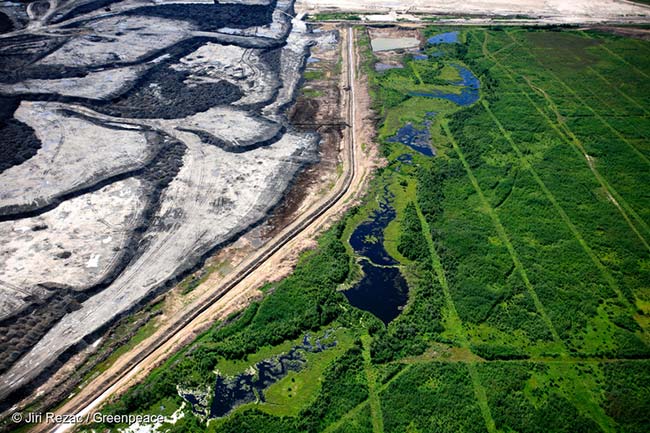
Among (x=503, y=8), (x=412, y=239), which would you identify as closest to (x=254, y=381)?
(x=412, y=239)

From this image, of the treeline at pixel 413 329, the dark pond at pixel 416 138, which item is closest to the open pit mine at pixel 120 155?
the dark pond at pixel 416 138

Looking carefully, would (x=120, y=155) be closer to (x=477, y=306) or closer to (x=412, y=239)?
(x=412, y=239)

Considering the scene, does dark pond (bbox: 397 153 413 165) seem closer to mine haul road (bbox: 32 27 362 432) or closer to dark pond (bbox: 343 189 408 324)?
mine haul road (bbox: 32 27 362 432)

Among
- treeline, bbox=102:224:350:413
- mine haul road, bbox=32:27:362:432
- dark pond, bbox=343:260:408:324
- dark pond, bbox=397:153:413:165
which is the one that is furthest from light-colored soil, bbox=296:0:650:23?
treeline, bbox=102:224:350:413

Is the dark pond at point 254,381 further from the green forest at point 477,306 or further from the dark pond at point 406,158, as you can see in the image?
Result: the dark pond at point 406,158

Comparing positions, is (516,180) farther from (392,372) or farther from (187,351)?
(187,351)

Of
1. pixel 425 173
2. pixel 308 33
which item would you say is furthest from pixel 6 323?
pixel 308 33
